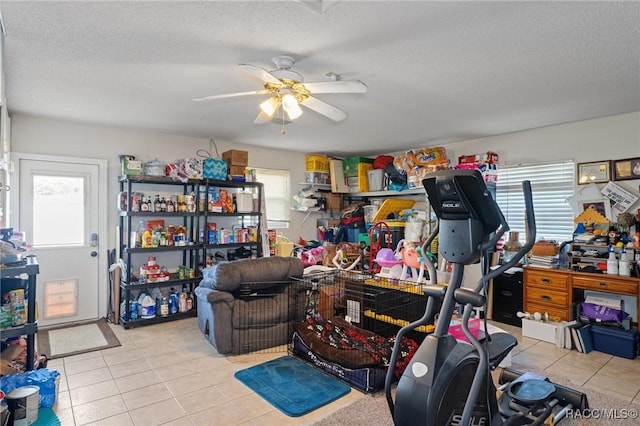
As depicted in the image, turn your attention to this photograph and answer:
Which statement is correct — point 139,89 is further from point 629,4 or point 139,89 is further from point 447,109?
point 629,4

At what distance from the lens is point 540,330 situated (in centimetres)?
395

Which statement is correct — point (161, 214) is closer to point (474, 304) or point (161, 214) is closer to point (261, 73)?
point (261, 73)

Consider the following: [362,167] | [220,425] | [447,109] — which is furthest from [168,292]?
[447,109]

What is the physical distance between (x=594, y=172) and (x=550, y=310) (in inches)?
65.3

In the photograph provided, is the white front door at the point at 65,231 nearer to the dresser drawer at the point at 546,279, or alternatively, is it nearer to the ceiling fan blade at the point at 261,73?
the ceiling fan blade at the point at 261,73

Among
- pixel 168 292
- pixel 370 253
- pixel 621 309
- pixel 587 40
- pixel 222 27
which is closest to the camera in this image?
pixel 222 27

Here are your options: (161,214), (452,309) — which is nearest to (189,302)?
(161,214)

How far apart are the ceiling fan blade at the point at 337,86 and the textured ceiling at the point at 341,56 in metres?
0.22

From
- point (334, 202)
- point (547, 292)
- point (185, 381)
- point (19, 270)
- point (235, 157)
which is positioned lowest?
point (185, 381)

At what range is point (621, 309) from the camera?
3.69m

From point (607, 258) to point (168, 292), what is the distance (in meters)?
5.20

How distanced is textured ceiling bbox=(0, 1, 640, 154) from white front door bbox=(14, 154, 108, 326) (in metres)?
0.66

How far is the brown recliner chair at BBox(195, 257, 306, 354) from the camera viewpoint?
345 cm

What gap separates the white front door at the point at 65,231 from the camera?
4211mm
